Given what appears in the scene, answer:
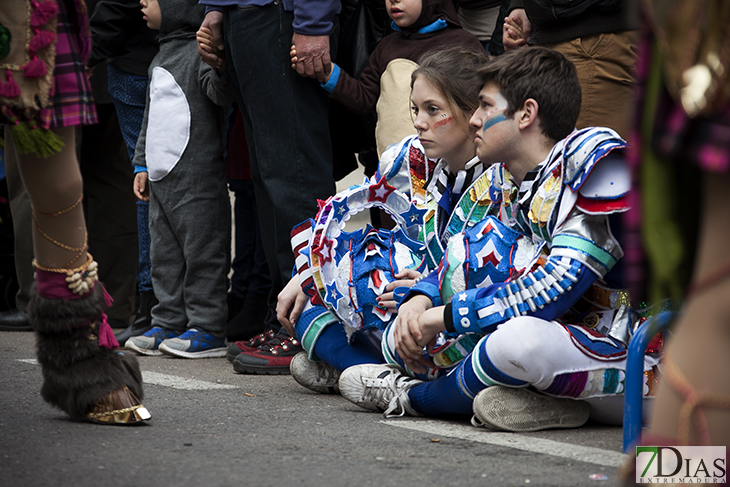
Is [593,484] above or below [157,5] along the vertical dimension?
below

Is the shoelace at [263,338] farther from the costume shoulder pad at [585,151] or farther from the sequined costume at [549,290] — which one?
the costume shoulder pad at [585,151]

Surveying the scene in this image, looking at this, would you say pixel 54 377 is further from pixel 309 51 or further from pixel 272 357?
pixel 309 51

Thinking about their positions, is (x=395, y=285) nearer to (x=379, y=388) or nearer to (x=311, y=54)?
(x=379, y=388)

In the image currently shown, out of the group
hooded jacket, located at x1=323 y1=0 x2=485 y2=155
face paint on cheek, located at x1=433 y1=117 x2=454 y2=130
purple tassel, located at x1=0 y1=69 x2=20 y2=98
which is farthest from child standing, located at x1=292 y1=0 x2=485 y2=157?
purple tassel, located at x1=0 y1=69 x2=20 y2=98

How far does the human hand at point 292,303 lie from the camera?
2.95 m

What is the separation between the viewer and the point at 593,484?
65.6 inches

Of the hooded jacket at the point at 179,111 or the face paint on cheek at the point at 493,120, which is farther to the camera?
the hooded jacket at the point at 179,111

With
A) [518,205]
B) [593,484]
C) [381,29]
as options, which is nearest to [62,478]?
[593,484]

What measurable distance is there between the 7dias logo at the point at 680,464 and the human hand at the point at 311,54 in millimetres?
2552

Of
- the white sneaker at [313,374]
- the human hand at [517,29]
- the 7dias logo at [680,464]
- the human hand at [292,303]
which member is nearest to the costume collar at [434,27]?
the human hand at [517,29]

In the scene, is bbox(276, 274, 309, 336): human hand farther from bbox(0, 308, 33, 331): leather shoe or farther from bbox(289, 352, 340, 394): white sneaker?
bbox(0, 308, 33, 331): leather shoe

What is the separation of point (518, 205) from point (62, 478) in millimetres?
1385

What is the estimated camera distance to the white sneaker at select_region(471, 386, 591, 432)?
2.18m

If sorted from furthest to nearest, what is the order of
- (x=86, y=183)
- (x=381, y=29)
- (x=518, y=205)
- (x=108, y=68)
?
(x=86, y=183) < (x=108, y=68) < (x=381, y=29) < (x=518, y=205)
